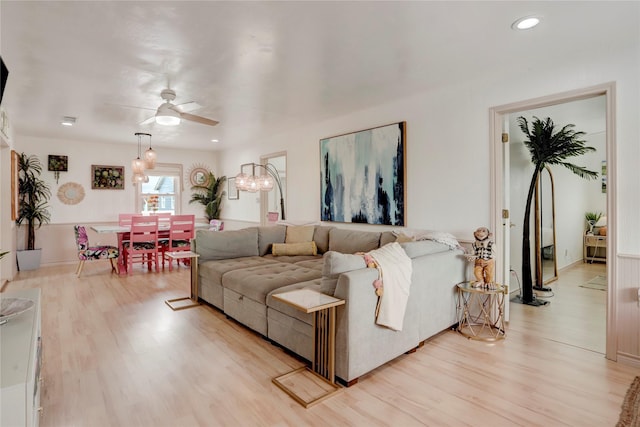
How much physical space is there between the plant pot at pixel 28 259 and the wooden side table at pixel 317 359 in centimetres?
607

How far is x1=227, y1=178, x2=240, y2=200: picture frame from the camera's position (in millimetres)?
7683

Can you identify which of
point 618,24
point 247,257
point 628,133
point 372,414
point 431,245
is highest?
point 618,24

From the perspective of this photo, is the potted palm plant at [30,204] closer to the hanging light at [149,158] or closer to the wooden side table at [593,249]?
the hanging light at [149,158]

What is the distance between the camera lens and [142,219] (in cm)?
566

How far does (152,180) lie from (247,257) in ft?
14.9

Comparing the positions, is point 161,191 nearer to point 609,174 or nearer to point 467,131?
point 467,131

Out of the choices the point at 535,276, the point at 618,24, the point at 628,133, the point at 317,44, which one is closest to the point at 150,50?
the point at 317,44

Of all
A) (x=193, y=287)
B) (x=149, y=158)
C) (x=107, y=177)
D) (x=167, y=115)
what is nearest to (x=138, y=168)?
(x=149, y=158)

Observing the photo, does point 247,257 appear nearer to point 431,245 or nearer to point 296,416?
point 431,245

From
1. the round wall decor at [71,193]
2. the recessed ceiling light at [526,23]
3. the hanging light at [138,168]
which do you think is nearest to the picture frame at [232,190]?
the hanging light at [138,168]

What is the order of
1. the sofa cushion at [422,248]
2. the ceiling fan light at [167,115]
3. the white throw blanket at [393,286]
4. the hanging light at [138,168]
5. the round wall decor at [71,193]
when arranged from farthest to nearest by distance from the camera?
1. the round wall decor at [71,193]
2. the hanging light at [138,168]
3. the ceiling fan light at [167,115]
4. the sofa cushion at [422,248]
5. the white throw blanket at [393,286]

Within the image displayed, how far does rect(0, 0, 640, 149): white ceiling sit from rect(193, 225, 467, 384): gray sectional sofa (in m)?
1.60

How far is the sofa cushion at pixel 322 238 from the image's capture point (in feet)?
15.4

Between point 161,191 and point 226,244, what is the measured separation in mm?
4385
